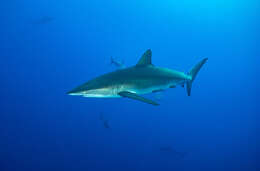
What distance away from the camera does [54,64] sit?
1955 cm

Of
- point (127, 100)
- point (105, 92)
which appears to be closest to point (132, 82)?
point (105, 92)

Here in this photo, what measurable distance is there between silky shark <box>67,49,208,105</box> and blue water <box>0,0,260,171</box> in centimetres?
1098

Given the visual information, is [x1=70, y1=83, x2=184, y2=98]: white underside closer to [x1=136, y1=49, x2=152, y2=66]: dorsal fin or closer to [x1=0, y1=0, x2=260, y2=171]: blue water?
[x1=136, y1=49, x2=152, y2=66]: dorsal fin

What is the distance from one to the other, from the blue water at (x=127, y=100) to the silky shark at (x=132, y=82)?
1098 centimetres

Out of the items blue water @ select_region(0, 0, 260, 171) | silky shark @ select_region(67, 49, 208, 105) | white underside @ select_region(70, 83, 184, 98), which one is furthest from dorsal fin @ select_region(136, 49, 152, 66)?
blue water @ select_region(0, 0, 260, 171)

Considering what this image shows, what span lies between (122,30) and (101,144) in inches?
437

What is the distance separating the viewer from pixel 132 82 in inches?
157

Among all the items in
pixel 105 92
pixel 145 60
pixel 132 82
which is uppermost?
pixel 145 60

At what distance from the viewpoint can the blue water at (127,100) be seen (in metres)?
16.4

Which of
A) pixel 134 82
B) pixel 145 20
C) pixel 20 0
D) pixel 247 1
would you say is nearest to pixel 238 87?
pixel 247 1

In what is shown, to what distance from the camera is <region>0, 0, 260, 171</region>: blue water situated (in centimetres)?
1639

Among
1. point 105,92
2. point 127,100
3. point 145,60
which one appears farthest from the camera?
point 127,100

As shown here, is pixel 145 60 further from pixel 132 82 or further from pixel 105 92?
pixel 105 92

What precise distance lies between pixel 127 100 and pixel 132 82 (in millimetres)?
15484
